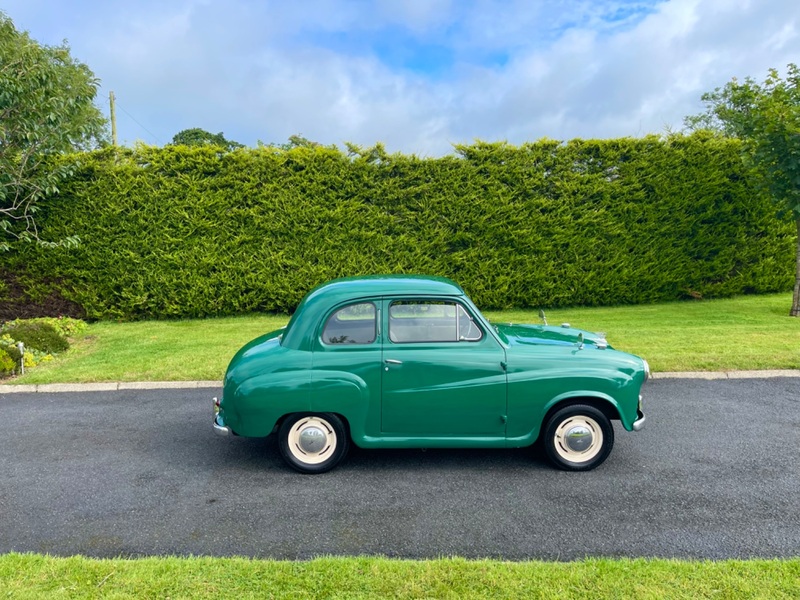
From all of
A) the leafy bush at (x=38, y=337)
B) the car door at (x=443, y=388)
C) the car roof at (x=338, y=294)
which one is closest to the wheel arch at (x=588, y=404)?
the car door at (x=443, y=388)

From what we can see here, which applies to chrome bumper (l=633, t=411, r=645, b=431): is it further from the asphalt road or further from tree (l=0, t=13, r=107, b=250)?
tree (l=0, t=13, r=107, b=250)

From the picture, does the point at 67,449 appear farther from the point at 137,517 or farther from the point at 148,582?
the point at 148,582

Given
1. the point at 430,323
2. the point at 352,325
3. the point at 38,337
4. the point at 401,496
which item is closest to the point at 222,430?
the point at 352,325

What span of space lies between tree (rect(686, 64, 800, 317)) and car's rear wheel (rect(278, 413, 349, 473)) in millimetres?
9579

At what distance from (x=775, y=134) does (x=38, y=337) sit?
1270 centimetres

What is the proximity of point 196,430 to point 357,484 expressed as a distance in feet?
6.82

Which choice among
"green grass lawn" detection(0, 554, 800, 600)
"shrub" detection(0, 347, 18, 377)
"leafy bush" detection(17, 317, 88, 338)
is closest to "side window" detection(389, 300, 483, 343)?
"green grass lawn" detection(0, 554, 800, 600)

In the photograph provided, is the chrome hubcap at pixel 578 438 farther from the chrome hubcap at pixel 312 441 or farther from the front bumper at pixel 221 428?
the front bumper at pixel 221 428

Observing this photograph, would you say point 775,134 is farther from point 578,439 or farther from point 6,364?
point 6,364

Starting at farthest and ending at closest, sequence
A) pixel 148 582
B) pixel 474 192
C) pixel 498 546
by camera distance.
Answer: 1. pixel 474 192
2. pixel 498 546
3. pixel 148 582

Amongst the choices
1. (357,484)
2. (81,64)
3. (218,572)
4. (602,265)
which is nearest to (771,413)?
(357,484)

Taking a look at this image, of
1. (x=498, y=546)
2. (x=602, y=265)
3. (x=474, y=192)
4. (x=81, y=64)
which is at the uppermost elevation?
(x=81, y=64)

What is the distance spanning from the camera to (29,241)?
10.9 metres

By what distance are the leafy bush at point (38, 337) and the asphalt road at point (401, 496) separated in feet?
10.2
